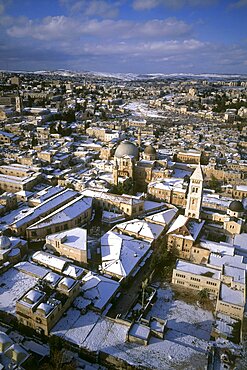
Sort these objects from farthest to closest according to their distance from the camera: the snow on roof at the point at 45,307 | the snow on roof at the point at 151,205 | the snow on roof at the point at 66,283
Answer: the snow on roof at the point at 151,205 < the snow on roof at the point at 66,283 < the snow on roof at the point at 45,307

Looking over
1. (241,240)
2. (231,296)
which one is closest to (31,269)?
(231,296)

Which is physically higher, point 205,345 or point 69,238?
point 69,238

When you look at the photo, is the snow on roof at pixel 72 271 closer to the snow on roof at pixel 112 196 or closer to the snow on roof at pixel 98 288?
the snow on roof at pixel 98 288

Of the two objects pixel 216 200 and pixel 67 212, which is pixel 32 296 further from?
pixel 216 200

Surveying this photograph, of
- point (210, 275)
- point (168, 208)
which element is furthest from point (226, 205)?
point (210, 275)

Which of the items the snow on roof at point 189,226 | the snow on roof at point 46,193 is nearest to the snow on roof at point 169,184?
the snow on roof at point 189,226

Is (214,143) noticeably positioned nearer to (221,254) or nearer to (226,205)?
(226,205)
